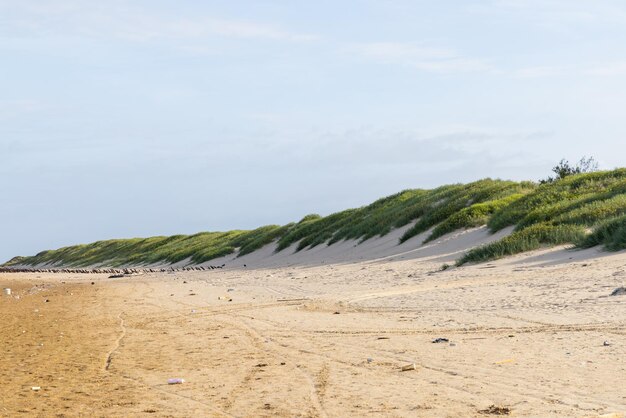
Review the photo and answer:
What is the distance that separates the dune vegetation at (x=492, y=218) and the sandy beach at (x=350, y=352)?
3.09 metres

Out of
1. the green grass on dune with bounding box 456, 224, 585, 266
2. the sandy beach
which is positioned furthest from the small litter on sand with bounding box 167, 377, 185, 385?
the green grass on dune with bounding box 456, 224, 585, 266

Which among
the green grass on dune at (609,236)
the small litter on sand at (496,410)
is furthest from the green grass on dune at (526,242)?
the small litter on sand at (496,410)

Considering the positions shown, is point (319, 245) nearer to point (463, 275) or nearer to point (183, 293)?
point (183, 293)

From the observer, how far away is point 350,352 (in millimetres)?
9234

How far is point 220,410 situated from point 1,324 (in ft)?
31.5

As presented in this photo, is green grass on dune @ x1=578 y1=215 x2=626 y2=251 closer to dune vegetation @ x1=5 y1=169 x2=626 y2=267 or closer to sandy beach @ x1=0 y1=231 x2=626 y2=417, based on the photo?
dune vegetation @ x1=5 y1=169 x2=626 y2=267

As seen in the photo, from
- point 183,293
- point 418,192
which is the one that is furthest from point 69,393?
point 418,192

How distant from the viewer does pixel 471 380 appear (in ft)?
24.2

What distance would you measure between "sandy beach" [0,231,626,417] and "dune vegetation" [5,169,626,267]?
3.09 m

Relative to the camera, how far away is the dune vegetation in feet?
66.9

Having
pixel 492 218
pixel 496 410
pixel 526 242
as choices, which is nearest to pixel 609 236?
pixel 526 242

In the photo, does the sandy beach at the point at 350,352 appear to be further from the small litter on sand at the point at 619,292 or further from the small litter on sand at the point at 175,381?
the small litter on sand at the point at 619,292

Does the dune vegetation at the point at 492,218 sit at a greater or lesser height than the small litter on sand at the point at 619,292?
greater

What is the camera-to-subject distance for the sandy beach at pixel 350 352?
269 inches
